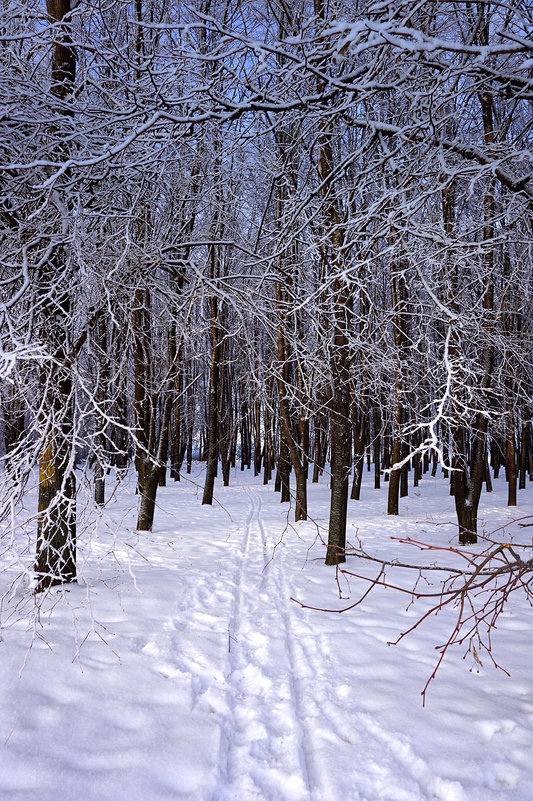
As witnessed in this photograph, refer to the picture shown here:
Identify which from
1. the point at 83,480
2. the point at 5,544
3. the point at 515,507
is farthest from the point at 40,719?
the point at 515,507

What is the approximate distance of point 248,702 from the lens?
3057 millimetres

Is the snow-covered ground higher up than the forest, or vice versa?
the forest

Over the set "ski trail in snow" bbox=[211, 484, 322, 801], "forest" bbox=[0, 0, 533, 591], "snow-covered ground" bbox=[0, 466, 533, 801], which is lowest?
"ski trail in snow" bbox=[211, 484, 322, 801]

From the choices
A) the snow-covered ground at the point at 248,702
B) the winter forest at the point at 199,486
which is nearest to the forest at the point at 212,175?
the winter forest at the point at 199,486

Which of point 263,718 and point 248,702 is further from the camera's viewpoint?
point 248,702

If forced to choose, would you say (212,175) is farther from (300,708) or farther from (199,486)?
(300,708)

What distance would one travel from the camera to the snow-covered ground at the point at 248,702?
2295 millimetres

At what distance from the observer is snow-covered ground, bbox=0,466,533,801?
2295mm

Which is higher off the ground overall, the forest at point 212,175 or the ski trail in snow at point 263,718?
the forest at point 212,175

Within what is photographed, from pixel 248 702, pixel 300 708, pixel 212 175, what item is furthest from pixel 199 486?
pixel 212 175

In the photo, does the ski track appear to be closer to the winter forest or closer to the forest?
the winter forest

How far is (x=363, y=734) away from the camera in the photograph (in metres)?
2.70

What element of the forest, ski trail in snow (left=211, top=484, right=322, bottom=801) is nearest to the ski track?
ski trail in snow (left=211, top=484, right=322, bottom=801)

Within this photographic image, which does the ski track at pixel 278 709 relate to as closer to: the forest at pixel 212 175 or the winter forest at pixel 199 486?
the winter forest at pixel 199 486
